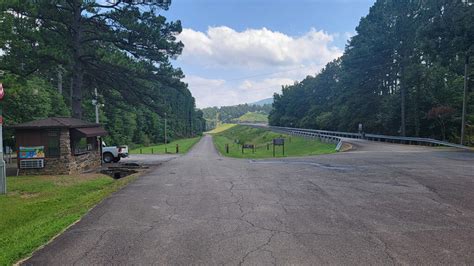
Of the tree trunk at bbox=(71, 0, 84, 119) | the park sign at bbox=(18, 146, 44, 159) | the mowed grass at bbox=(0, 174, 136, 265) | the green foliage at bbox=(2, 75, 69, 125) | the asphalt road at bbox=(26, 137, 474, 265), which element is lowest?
the mowed grass at bbox=(0, 174, 136, 265)

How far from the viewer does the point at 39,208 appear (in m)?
A: 9.53

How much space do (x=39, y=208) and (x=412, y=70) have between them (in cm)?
3625

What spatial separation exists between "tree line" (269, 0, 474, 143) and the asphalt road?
1674 centimetres

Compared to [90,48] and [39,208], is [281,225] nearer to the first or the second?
[39,208]

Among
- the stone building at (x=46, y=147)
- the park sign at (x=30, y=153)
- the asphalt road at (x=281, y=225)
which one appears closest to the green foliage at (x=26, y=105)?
the stone building at (x=46, y=147)

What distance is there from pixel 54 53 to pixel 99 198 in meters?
13.2

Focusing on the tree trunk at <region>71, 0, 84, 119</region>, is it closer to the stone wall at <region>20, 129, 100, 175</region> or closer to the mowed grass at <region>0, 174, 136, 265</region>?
the stone wall at <region>20, 129, 100, 175</region>

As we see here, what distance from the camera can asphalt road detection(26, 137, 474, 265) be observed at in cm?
489

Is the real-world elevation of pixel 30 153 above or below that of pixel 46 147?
below

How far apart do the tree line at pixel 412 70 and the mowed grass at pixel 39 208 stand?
24.7 meters

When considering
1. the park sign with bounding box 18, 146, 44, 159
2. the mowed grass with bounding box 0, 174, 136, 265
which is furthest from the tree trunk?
the mowed grass with bounding box 0, 174, 136, 265

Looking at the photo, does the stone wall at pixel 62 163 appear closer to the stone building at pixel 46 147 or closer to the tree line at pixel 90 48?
the stone building at pixel 46 147

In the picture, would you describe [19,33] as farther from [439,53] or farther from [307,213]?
[439,53]

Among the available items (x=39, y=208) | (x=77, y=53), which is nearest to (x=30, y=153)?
(x=39, y=208)
